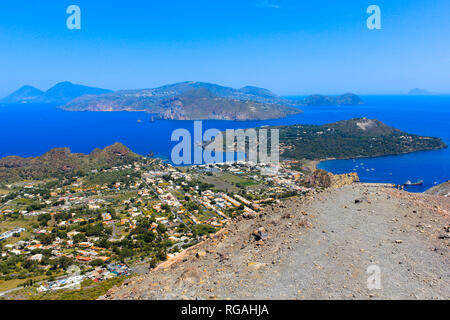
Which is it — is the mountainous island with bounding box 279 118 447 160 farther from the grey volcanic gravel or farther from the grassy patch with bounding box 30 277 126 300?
the grey volcanic gravel

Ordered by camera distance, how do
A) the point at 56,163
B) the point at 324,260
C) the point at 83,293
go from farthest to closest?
the point at 56,163 → the point at 83,293 → the point at 324,260

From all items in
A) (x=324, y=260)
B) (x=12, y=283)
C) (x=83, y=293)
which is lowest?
(x=12, y=283)

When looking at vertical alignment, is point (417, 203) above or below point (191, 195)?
above

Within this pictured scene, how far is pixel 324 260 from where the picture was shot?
6195 mm

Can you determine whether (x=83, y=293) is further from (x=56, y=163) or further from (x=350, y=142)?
(x=350, y=142)

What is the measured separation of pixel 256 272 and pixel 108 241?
69.7ft

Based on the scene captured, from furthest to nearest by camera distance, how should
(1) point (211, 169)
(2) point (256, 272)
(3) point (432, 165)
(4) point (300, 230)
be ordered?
(3) point (432, 165), (1) point (211, 169), (4) point (300, 230), (2) point (256, 272)

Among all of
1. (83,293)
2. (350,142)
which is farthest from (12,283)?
(350,142)

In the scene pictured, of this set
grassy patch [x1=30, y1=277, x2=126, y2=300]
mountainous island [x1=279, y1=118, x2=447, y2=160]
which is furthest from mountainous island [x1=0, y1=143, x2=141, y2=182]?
grassy patch [x1=30, y1=277, x2=126, y2=300]

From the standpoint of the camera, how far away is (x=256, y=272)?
592cm

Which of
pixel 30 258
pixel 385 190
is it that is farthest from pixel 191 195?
pixel 385 190

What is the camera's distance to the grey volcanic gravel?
208 inches

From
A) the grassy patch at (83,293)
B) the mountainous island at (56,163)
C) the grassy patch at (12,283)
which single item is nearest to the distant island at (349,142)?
the mountainous island at (56,163)

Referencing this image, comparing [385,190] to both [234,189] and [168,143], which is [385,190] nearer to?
[234,189]
